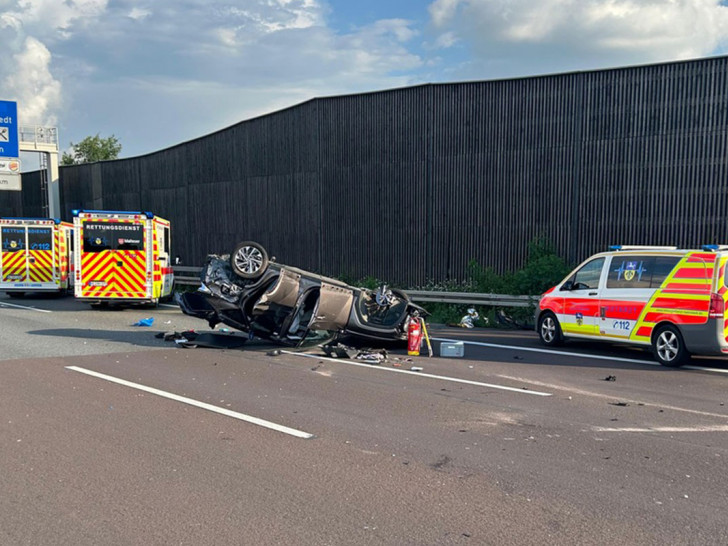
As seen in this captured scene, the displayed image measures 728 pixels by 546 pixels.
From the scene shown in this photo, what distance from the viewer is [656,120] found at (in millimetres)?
16578

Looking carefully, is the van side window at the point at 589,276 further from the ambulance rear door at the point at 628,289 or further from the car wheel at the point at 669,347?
the car wheel at the point at 669,347

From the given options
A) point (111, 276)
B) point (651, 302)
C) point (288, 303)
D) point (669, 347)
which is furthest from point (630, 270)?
point (111, 276)

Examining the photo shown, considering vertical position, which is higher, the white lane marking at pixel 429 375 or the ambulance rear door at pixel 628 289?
the ambulance rear door at pixel 628 289

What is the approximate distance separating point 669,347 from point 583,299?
191 cm

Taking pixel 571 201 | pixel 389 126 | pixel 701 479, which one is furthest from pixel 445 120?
pixel 701 479

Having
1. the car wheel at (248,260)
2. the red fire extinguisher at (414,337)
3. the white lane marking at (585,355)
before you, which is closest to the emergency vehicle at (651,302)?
the white lane marking at (585,355)

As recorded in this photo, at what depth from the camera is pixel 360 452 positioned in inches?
237

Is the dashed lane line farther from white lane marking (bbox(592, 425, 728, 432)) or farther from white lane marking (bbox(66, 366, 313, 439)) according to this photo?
white lane marking (bbox(66, 366, 313, 439))

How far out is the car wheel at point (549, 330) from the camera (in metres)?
12.8

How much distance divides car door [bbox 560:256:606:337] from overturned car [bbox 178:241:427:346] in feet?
8.88

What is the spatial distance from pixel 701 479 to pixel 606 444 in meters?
1.05

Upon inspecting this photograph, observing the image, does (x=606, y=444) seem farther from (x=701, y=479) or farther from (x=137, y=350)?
(x=137, y=350)

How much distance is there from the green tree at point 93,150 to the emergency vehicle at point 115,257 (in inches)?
1831

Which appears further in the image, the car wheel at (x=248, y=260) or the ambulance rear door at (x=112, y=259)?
the ambulance rear door at (x=112, y=259)
